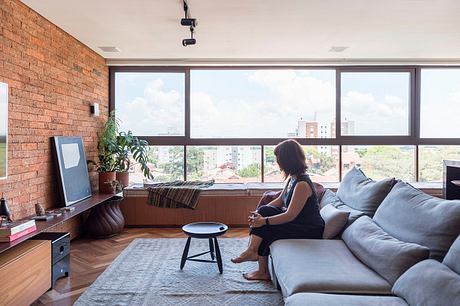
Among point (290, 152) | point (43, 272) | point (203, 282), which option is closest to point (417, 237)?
point (290, 152)

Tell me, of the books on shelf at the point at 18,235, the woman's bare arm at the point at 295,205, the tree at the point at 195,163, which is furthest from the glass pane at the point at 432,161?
the books on shelf at the point at 18,235

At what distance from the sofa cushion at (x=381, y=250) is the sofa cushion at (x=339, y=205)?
12cm

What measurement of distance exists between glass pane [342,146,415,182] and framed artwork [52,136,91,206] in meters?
3.88

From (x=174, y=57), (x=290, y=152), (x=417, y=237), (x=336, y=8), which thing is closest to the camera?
(x=417, y=237)

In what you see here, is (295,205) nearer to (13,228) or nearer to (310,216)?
(310,216)

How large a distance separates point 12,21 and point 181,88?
2899mm

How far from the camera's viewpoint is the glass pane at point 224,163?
588 cm

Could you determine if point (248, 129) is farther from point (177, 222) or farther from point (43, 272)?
point (43, 272)

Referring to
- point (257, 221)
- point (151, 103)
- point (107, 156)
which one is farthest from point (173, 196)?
point (257, 221)

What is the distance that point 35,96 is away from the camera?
11.6ft

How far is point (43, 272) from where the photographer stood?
9.17 feet

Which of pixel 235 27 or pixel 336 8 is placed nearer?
pixel 336 8

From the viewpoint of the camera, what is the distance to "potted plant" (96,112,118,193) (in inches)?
190

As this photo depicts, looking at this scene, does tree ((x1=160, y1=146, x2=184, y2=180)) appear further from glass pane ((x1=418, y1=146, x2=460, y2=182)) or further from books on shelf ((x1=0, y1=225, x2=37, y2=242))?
glass pane ((x1=418, y1=146, x2=460, y2=182))
